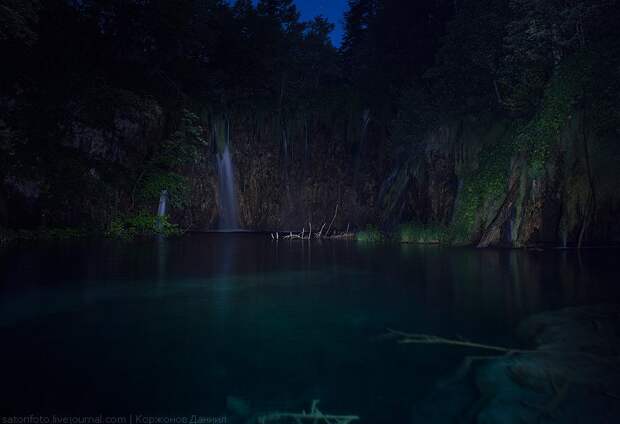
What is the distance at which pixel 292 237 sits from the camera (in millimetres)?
21391

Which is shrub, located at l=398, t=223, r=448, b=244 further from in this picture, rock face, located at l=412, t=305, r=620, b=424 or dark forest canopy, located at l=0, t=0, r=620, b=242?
rock face, located at l=412, t=305, r=620, b=424

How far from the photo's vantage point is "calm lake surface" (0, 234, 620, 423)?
311 cm

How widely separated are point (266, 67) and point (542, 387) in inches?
1237

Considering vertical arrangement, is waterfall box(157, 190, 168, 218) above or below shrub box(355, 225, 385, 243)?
above

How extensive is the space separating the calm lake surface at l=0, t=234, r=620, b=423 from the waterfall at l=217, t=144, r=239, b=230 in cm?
1900

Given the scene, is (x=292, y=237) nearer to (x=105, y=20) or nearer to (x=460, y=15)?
(x=460, y=15)

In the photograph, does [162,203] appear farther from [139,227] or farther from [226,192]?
[226,192]

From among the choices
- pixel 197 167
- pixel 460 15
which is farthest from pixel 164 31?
pixel 460 15

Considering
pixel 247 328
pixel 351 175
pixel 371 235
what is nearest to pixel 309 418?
pixel 247 328

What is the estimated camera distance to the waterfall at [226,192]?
29.4 m

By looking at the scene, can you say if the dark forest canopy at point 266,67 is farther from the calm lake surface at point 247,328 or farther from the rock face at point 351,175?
the calm lake surface at point 247,328

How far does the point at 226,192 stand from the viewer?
97.1ft

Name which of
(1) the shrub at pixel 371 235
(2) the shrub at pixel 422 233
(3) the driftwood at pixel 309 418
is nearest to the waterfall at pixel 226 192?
(1) the shrub at pixel 371 235

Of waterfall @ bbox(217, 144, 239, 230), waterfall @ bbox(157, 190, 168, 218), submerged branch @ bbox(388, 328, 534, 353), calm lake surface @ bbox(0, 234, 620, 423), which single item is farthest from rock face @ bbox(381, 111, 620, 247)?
waterfall @ bbox(217, 144, 239, 230)
